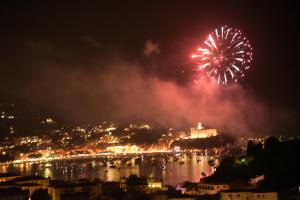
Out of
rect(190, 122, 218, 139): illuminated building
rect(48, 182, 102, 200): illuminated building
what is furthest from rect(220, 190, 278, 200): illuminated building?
rect(190, 122, 218, 139): illuminated building

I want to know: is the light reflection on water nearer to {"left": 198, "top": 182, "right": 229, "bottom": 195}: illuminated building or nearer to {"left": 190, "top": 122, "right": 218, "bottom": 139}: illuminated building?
{"left": 198, "top": 182, "right": 229, "bottom": 195}: illuminated building

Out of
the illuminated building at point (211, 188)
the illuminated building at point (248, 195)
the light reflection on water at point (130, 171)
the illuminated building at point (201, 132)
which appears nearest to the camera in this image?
the illuminated building at point (248, 195)

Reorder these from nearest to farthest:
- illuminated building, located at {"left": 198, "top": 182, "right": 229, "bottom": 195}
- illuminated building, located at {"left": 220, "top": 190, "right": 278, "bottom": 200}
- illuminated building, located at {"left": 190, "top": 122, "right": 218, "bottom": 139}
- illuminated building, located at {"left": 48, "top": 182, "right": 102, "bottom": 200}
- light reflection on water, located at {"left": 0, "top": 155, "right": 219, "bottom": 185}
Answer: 1. illuminated building, located at {"left": 220, "top": 190, "right": 278, "bottom": 200}
2. illuminated building, located at {"left": 48, "top": 182, "right": 102, "bottom": 200}
3. illuminated building, located at {"left": 198, "top": 182, "right": 229, "bottom": 195}
4. light reflection on water, located at {"left": 0, "top": 155, "right": 219, "bottom": 185}
5. illuminated building, located at {"left": 190, "top": 122, "right": 218, "bottom": 139}

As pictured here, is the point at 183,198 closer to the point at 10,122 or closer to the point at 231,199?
the point at 231,199

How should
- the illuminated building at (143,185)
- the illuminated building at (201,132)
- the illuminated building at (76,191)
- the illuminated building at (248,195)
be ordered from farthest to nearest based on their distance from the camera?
1. the illuminated building at (201,132)
2. the illuminated building at (143,185)
3. the illuminated building at (76,191)
4. the illuminated building at (248,195)

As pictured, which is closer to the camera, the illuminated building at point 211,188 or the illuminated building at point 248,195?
the illuminated building at point 248,195

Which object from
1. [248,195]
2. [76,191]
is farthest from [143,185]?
[248,195]

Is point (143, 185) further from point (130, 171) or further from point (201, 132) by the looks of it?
point (201, 132)

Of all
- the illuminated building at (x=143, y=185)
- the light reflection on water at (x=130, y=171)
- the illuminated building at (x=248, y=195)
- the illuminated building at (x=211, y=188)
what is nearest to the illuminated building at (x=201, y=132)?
the light reflection on water at (x=130, y=171)

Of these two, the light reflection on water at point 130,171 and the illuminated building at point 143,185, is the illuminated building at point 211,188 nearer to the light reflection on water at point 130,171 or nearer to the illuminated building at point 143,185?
the illuminated building at point 143,185
